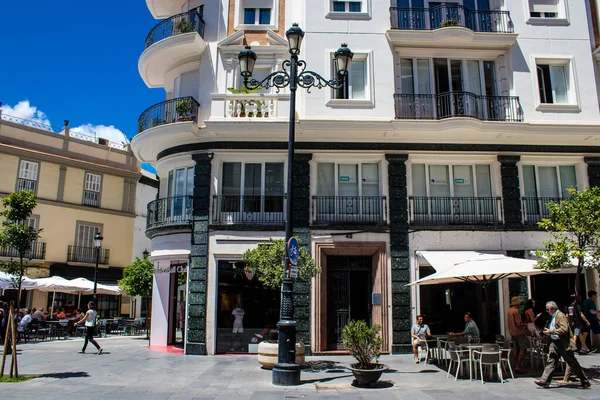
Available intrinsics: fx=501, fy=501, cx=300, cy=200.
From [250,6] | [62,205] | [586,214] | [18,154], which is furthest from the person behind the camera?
[62,205]

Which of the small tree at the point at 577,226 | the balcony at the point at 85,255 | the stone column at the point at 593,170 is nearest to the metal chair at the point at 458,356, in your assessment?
the small tree at the point at 577,226

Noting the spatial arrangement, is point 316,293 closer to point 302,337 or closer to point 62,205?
point 302,337

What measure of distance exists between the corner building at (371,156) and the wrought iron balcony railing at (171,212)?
0.20 ft

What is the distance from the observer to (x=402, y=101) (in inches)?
647

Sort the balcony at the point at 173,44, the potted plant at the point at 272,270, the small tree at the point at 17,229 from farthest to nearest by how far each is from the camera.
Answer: the balcony at the point at 173,44 → the potted plant at the point at 272,270 → the small tree at the point at 17,229

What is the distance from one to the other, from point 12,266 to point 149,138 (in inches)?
249

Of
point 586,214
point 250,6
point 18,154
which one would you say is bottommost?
point 586,214

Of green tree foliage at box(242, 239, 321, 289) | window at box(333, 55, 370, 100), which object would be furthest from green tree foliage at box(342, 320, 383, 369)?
window at box(333, 55, 370, 100)

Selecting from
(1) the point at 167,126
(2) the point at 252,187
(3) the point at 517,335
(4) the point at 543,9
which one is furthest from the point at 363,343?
(4) the point at 543,9

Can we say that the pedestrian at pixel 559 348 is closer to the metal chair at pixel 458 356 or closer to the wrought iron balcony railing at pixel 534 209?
the metal chair at pixel 458 356

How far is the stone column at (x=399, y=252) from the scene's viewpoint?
49.8 feet

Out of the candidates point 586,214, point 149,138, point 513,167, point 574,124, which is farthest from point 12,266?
point 574,124

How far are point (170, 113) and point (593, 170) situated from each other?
559 inches

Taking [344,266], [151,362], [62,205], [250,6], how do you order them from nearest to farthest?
1. [151,362]
2. [344,266]
3. [250,6]
4. [62,205]
